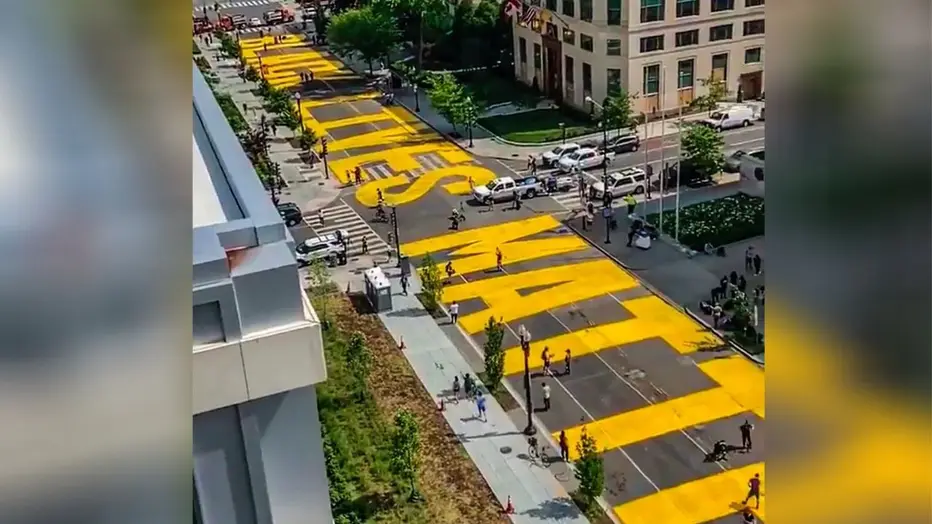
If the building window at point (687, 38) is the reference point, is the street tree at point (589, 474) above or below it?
below

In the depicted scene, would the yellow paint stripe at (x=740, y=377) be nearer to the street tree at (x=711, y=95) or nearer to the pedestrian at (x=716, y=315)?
the pedestrian at (x=716, y=315)

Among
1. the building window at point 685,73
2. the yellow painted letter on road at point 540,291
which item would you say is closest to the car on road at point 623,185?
the yellow painted letter on road at point 540,291

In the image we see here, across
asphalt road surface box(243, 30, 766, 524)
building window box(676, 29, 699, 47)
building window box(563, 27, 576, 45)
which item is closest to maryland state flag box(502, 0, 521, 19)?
building window box(563, 27, 576, 45)
